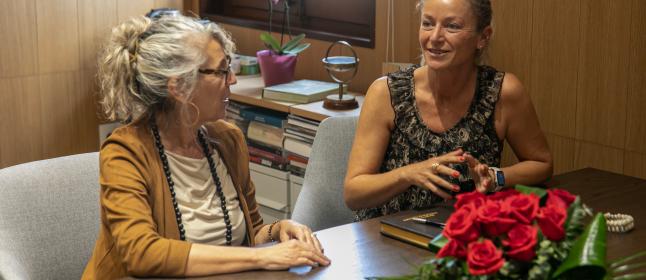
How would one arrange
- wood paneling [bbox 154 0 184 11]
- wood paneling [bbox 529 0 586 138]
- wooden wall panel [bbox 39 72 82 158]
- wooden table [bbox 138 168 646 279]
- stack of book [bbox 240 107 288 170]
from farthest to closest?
wood paneling [bbox 154 0 184 11] → wooden wall panel [bbox 39 72 82 158] → stack of book [bbox 240 107 288 170] → wood paneling [bbox 529 0 586 138] → wooden table [bbox 138 168 646 279]

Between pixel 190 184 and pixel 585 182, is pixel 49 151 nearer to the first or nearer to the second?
pixel 190 184

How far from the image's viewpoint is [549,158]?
8.00 feet

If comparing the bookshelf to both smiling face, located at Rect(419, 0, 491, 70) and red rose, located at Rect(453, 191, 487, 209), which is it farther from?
red rose, located at Rect(453, 191, 487, 209)

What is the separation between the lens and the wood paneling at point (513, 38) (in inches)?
117

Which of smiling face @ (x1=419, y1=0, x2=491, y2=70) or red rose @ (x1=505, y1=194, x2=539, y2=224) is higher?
smiling face @ (x1=419, y1=0, x2=491, y2=70)

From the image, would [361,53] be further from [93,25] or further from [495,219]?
[495,219]

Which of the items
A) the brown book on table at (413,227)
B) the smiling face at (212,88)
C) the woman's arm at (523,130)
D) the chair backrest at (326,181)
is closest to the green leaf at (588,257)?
the brown book on table at (413,227)

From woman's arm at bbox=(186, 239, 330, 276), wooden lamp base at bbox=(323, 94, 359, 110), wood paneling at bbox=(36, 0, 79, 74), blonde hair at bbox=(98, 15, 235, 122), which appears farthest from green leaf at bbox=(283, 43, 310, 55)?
woman's arm at bbox=(186, 239, 330, 276)

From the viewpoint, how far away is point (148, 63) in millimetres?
1994

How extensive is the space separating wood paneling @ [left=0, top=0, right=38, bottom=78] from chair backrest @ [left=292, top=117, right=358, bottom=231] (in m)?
1.82

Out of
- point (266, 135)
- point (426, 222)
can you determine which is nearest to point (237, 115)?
point (266, 135)

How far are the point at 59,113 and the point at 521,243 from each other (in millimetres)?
3205

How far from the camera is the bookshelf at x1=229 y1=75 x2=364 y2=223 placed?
3.42 m

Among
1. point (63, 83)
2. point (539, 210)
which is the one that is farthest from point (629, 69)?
point (63, 83)
